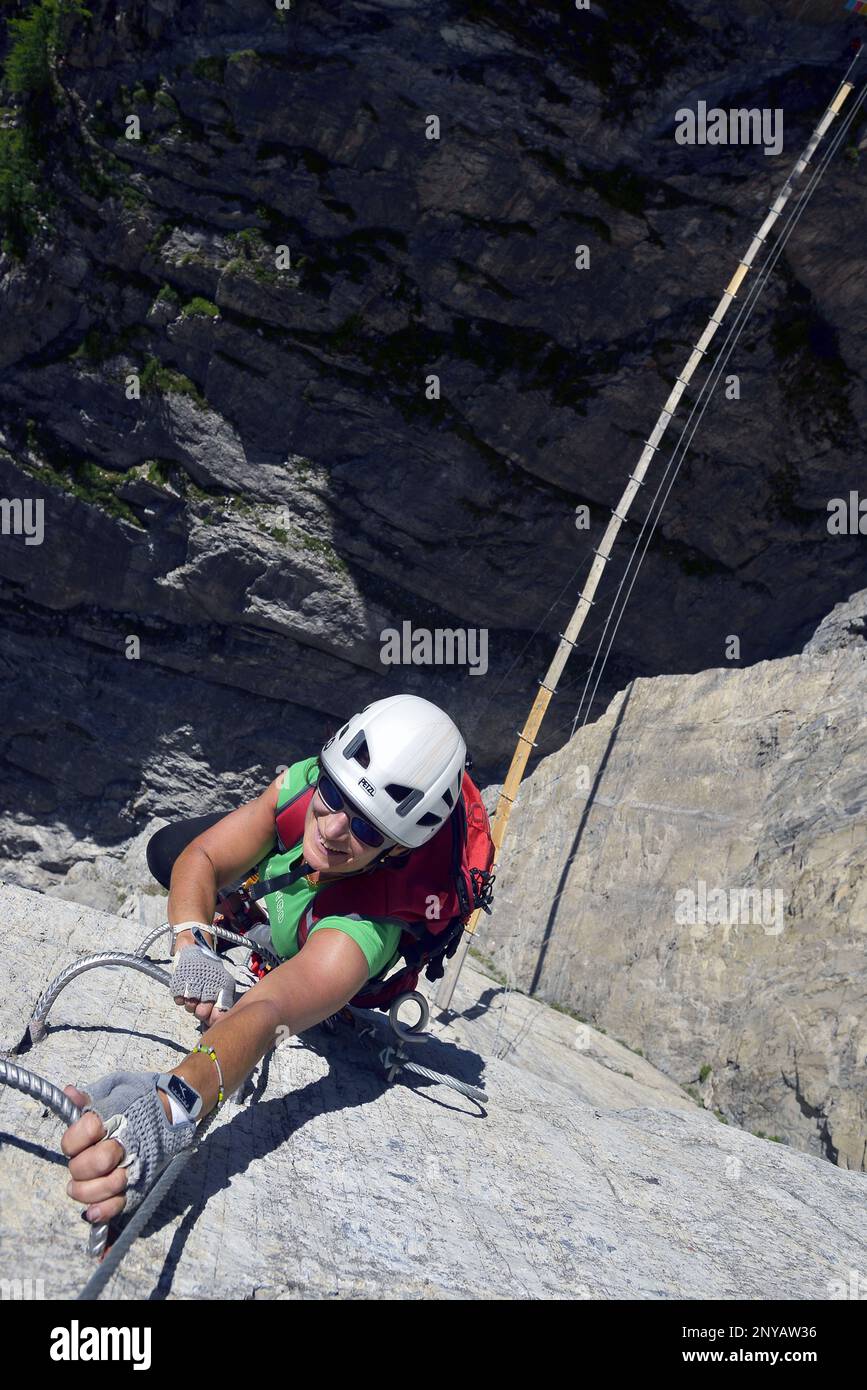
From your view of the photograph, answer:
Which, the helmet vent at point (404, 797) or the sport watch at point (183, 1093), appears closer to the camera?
the sport watch at point (183, 1093)

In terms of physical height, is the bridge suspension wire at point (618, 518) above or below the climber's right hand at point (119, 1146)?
above

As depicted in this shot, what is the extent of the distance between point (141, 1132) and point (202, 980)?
1032 mm

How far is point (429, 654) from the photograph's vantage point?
59.8 feet

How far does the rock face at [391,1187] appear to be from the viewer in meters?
3.36

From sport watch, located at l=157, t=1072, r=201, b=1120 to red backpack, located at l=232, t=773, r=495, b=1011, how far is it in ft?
4.50

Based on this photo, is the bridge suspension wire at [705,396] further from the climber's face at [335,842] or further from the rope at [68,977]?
the rope at [68,977]

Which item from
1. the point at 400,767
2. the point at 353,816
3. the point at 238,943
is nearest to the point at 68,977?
the point at 238,943

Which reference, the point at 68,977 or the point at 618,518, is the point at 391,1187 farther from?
the point at 618,518

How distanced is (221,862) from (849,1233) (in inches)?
165

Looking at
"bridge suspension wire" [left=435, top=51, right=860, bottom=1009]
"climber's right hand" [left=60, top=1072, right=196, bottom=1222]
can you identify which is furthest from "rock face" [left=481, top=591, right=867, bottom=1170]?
"climber's right hand" [left=60, top=1072, right=196, bottom=1222]

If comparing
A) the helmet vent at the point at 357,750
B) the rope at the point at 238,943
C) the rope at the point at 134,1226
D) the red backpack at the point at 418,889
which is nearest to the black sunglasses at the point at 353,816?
the helmet vent at the point at 357,750

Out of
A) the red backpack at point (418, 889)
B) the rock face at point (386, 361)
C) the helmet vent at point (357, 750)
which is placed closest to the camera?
the helmet vent at point (357, 750)

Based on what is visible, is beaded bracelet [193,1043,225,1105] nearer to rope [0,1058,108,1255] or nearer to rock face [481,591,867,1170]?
rope [0,1058,108,1255]

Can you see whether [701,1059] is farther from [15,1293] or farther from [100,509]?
[100,509]
